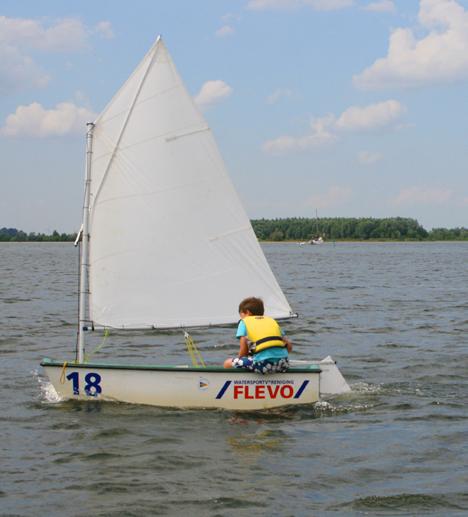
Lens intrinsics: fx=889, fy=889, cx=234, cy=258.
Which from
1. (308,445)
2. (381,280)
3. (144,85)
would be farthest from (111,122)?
(381,280)

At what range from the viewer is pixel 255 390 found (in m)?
13.2

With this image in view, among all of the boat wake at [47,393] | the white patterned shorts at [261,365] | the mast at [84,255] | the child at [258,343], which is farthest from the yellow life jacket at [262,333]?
the boat wake at [47,393]

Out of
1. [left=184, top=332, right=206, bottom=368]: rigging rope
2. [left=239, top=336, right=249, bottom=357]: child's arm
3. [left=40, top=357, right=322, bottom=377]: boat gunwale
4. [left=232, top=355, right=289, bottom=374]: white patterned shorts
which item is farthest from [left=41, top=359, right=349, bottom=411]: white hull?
[left=184, top=332, right=206, bottom=368]: rigging rope

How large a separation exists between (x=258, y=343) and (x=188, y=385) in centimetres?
128

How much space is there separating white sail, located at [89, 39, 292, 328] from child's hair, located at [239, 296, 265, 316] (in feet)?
2.63

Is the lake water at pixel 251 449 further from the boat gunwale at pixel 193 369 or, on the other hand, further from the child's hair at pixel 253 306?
the child's hair at pixel 253 306

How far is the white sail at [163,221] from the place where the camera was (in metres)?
13.6

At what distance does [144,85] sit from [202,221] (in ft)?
7.47

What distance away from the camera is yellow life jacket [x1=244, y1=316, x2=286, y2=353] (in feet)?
42.2

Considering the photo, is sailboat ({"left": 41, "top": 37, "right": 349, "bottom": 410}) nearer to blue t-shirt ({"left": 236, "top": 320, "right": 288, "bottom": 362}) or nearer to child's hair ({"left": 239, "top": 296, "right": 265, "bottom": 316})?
blue t-shirt ({"left": 236, "top": 320, "right": 288, "bottom": 362})

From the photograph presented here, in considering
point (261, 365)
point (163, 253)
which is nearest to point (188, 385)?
point (261, 365)

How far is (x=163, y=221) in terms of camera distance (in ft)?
45.8

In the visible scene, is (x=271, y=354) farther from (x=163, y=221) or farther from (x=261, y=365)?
(x=163, y=221)

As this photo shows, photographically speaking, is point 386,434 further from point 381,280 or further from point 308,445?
point 381,280
